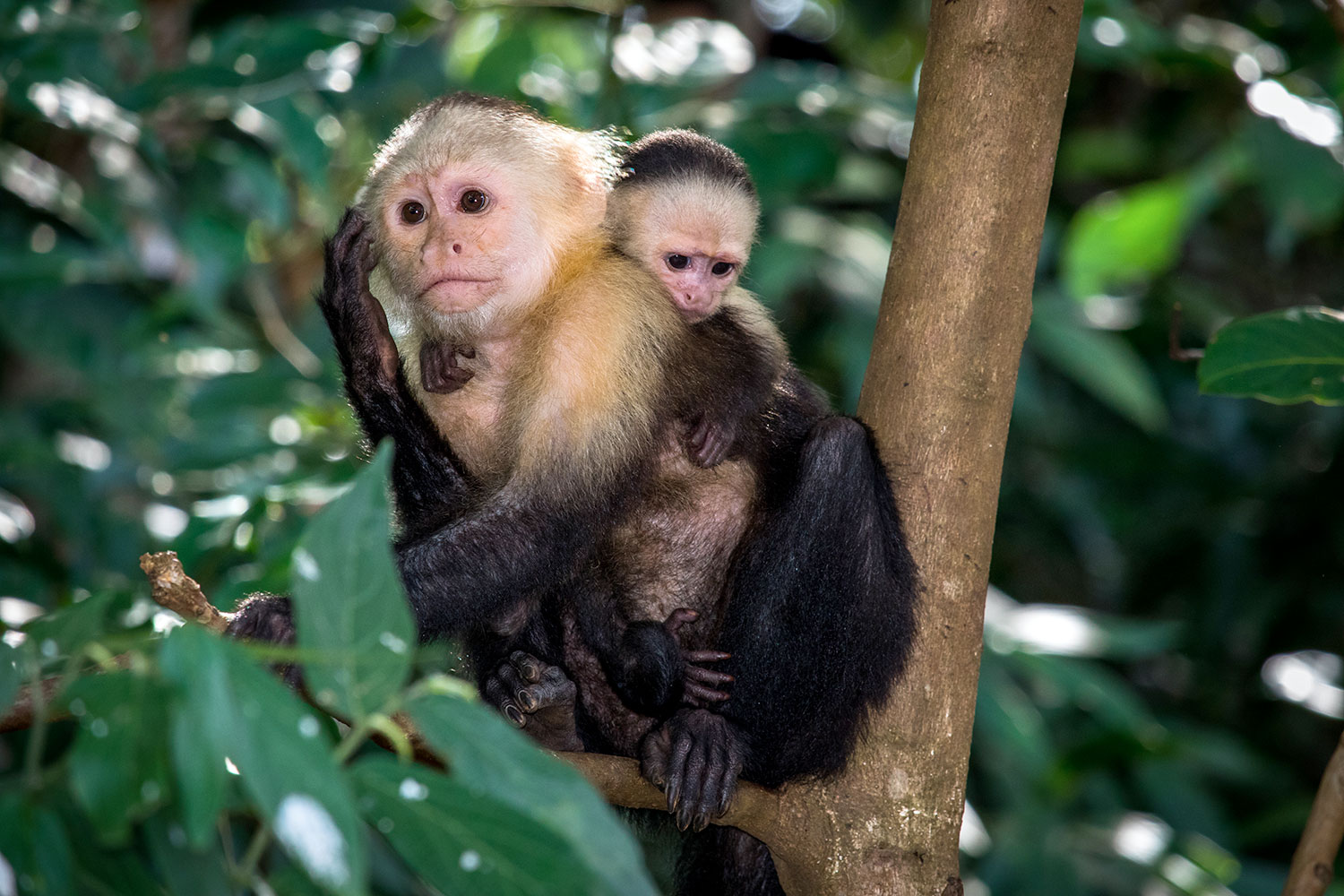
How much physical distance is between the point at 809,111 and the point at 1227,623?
2.75 metres

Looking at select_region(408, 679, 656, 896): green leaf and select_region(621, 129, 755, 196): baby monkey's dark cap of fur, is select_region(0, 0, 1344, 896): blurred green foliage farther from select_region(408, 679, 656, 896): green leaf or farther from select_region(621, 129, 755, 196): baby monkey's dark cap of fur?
select_region(621, 129, 755, 196): baby monkey's dark cap of fur

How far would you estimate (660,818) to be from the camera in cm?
238

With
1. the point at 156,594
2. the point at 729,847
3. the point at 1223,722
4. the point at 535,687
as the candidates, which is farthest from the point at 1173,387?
the point at 156,594

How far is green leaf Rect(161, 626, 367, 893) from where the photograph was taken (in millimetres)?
840

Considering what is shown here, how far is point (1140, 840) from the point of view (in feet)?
12.4

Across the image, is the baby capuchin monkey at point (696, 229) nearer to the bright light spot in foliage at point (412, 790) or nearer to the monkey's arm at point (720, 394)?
the monkey's arm at point (720, 394)

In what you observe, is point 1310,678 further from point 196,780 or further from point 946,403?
point 196,780

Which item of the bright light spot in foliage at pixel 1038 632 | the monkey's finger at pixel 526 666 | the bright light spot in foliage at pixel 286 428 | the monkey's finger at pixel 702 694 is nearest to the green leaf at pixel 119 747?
the monkey's finger at pixel 526 666

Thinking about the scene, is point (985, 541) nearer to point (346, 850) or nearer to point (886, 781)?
point (886, 781)

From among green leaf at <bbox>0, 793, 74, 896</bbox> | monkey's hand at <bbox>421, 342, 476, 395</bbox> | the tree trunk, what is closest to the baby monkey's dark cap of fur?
monkey's hand at <bbox>421, 342, 476, 395</bbox>

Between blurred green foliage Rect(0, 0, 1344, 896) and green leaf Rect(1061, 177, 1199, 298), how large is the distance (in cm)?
2

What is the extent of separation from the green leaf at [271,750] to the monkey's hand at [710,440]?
54.8 inches

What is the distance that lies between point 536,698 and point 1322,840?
1311 mm

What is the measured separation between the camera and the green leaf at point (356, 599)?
3.12 ft
